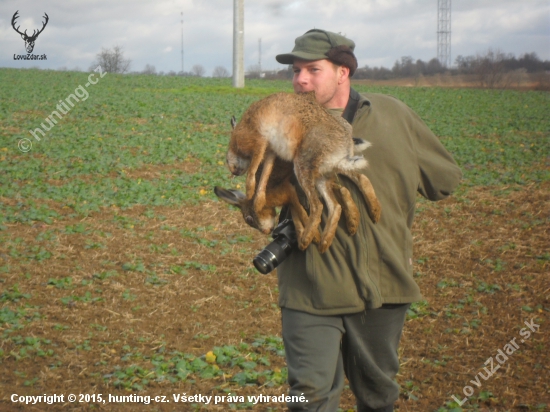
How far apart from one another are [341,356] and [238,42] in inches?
1276

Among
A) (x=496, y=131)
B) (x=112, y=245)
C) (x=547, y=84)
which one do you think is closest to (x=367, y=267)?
(x=112, y=245)

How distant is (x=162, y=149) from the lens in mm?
15328

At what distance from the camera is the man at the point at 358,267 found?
338 centimetres

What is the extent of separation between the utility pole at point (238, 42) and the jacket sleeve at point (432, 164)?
31.0m

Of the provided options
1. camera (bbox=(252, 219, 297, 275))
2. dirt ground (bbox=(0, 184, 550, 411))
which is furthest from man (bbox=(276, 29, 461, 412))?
dirt ground (bbox=(0, 184, 550, 411))

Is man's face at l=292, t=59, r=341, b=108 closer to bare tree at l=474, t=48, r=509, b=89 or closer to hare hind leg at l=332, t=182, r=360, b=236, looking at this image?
hare hind leg at l=332, t=182, r=360, b=236

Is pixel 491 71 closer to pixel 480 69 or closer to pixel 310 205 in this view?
pixel 480 69

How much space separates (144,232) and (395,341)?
19.7ft

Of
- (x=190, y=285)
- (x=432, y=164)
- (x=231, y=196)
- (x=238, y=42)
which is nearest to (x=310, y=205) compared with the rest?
(x=231, y=196)

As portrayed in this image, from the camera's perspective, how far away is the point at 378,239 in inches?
136

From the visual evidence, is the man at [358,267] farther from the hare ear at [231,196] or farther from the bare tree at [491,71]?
the bare tree at [491,71]

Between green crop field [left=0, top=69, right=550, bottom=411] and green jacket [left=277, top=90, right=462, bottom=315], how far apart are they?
1.67m

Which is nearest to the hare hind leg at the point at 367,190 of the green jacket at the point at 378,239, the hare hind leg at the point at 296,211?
the green jacket at the point at 378,239

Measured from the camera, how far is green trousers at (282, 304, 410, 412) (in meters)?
3.31
